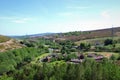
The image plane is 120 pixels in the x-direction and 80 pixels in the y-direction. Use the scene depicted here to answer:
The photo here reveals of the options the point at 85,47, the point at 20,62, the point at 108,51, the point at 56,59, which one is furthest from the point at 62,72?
the point at 85,47

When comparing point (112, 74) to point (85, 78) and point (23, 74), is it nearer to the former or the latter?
point (85, 78)

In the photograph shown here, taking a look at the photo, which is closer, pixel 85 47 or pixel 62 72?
pixel 62 72

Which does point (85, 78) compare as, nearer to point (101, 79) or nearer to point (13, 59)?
point (101, 79)

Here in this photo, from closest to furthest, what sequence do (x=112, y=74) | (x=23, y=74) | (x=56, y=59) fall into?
(x=112, y=74), (x=23, y=74), (x=56, y=59)

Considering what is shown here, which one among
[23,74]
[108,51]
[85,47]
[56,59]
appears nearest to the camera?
[23,74]

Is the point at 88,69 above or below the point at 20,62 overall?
above

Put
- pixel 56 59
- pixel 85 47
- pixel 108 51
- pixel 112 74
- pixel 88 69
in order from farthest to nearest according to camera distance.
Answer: pixel 85 47 → pixel 108 51 → pixel 56 59 → pixel 88 69 → pixel 112 74

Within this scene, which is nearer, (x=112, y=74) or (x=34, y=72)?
(x=112, y=74)

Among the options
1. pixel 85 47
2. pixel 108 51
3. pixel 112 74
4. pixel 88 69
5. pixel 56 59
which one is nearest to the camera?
pixel 112 74

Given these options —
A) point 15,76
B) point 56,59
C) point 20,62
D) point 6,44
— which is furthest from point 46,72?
point 6,44
